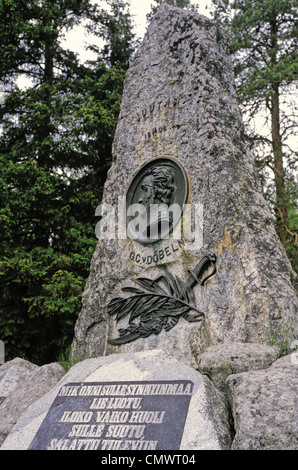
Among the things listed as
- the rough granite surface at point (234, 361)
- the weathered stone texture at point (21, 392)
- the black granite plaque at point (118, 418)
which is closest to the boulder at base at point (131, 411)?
the black granite plaque at point (118, 418)

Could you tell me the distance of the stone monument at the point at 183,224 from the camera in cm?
380

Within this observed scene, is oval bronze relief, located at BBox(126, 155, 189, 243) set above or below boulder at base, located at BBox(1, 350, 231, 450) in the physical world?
above

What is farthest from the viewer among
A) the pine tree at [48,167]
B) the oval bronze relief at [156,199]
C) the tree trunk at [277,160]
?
the tree trunk at [277,160]

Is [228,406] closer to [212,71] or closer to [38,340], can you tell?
[212,71]

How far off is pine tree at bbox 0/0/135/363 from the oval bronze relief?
335cm

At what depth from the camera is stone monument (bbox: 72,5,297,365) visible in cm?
380

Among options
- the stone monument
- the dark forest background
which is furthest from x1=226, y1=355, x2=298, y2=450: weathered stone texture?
the dark forest background

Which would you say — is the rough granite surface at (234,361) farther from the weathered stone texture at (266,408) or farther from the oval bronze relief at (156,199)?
the oval bronze relief at (156,199)

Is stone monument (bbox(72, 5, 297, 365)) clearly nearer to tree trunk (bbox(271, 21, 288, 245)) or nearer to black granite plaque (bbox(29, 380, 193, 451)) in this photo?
black granite plaque (bbox(29, 380, 193, 451))

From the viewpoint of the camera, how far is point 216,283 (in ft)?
12.7

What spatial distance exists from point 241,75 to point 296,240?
169 inches

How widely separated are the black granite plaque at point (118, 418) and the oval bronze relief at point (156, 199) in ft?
5.13

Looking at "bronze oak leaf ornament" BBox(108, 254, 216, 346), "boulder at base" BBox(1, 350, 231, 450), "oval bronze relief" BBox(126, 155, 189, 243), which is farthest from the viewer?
"oval bronze relief" BBox(126, 155, 189, 243)
